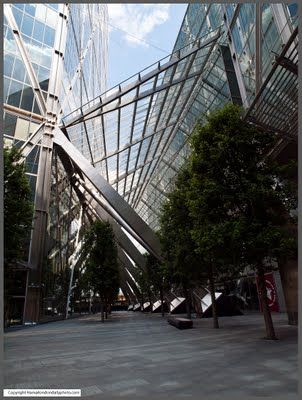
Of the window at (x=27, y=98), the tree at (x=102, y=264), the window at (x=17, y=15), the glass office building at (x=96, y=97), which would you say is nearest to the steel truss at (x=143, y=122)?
the glass office building at (x=96, y=97)

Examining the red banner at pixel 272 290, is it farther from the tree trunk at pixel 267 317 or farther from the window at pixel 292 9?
the window at pixel 292 9

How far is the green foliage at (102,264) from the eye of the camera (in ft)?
92.1

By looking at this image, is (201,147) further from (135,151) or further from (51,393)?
(135,151)

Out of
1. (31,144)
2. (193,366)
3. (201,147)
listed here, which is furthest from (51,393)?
(31,144)

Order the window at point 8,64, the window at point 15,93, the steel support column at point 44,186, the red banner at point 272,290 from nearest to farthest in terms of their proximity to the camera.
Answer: the steel support column at point 44,186
the red banner at point 272,290
the window at point 8,64
the window at point 15,93

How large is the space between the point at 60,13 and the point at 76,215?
21.1m

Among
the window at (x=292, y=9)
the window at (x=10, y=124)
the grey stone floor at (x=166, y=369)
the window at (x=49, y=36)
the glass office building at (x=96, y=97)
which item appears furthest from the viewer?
the window at (x=49, y=36)

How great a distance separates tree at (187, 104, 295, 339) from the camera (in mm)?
11141

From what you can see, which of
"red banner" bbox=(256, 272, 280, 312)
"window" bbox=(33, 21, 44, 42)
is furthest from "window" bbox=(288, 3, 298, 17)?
"window" bbox=(33, 21, 44, 42)

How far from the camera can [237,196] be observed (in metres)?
12.0

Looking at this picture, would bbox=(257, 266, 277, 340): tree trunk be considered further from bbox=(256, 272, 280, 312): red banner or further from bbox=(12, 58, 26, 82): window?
bbox=(12, 58, 26, 82): window

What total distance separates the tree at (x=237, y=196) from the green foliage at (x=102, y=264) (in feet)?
55.6

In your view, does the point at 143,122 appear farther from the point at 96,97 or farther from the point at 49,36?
the point at 49,36

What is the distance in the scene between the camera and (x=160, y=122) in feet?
118
